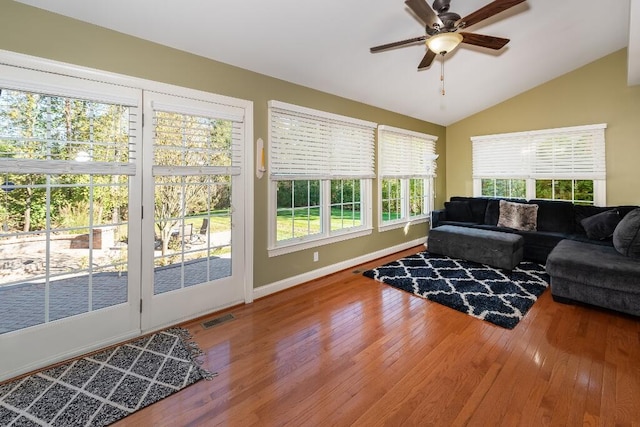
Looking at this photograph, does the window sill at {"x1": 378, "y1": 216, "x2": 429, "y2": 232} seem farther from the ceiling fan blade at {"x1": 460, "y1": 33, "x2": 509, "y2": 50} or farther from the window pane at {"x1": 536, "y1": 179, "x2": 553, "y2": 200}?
the ceiling fan blade at {"x1": 460, "y1": 33, "x2": 509, "y2": 50}

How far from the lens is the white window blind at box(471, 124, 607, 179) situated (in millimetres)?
4742

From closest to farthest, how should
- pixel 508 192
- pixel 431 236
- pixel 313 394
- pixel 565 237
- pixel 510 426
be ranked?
pixel 510 426 → pixel 313 394 → pixel 565 237 → pixel 431 236 → pixel 508 192

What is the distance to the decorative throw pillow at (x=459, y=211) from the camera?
18.3ft

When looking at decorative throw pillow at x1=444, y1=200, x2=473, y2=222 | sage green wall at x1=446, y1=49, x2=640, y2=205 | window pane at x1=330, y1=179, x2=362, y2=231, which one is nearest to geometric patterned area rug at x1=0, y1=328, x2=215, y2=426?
window pane at x1=330, y1=179, x2=362, y2=231

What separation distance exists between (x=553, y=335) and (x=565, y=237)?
98.0 inches

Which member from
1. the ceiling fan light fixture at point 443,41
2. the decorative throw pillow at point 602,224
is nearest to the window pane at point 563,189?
the decorative throw pillow at point 602,224

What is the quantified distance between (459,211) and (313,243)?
3286 mm

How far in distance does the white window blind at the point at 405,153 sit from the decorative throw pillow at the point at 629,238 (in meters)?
2.90

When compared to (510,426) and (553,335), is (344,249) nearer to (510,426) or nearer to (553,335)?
(553,335)

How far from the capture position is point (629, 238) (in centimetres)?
307

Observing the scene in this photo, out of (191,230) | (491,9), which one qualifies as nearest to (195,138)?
(191,230)

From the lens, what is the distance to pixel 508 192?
5746 mm

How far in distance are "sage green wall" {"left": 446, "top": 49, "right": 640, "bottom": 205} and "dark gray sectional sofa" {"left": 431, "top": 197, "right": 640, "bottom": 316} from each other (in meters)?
0.64

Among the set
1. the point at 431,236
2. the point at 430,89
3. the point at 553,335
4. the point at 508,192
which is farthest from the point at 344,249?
the point at 508,192
